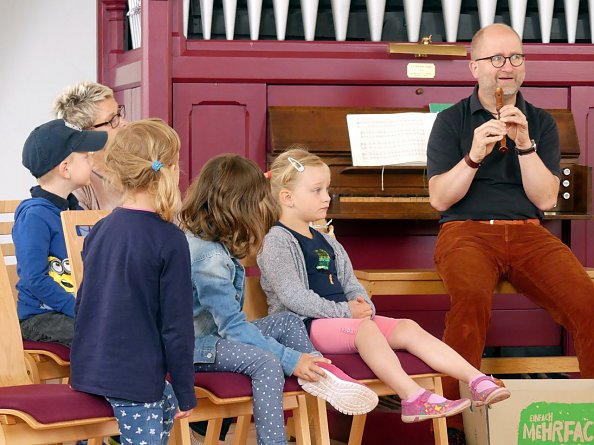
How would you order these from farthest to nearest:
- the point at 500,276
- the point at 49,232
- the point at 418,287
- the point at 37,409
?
the point at 418,287 < the point at 500,276 < the point at 49,232 < the point at 37,409

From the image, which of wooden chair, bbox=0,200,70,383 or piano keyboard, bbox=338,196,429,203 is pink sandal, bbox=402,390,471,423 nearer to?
wooden chair, bbox=0,200,70,383

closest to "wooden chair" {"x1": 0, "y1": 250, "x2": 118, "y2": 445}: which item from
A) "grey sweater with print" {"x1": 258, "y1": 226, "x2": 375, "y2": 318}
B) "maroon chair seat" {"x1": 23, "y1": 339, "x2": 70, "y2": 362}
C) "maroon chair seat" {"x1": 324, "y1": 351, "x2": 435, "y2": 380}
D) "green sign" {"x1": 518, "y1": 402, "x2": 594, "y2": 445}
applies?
"maroon chair seat" {"x1": 23, "y1": 339, "x2": 70, "y2": 362}

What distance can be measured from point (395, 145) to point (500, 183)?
0.66 m

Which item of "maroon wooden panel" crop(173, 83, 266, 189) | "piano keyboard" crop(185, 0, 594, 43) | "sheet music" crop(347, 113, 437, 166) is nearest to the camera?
"sheet music" crop(347, 113, 437, 166)

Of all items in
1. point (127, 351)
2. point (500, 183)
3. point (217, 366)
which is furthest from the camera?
point (500, 183)

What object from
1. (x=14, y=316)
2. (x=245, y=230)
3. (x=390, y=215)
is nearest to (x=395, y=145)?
(x=390, y=215)

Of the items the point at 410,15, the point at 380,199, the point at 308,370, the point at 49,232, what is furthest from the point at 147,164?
the point at 410,15

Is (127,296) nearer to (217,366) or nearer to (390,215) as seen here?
(217,366)

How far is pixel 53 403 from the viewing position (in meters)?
2.30

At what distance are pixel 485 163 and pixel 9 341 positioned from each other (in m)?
1.92

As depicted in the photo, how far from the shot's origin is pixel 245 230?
112 inches

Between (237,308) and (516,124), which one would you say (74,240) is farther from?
(516,124)

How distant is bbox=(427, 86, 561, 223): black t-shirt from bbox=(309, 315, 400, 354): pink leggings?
2.51 ft

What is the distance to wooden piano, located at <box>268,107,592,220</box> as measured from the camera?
4.20 metres
